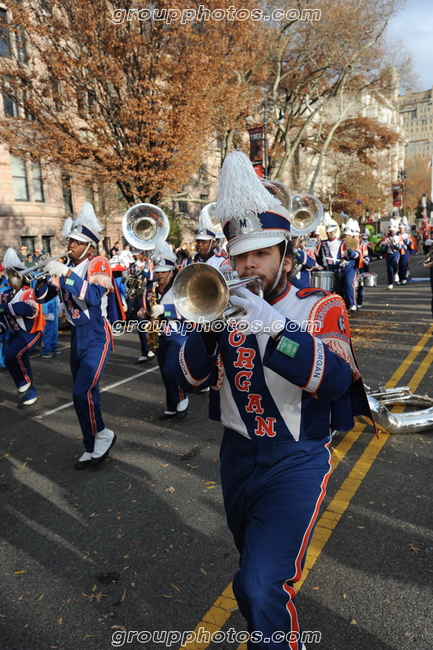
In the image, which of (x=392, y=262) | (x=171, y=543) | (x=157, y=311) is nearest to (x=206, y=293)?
(x=171, y=543)

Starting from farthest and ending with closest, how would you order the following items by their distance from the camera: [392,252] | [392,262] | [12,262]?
1. [392,262]
2. [392,252]
3. [12,262]

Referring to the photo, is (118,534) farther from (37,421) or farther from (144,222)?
(144,222)

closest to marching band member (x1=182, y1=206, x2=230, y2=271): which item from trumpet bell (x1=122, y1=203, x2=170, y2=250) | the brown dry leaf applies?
trumpet bell (x1=122, y1=203, x2=170, y2=250)

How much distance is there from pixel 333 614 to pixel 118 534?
1.72 m

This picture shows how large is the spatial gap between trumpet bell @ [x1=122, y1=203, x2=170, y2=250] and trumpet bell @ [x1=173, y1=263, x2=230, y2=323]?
6503mm

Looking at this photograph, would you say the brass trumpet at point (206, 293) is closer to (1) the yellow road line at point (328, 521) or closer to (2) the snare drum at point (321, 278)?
(1) the yellow road line at point (328, 521)

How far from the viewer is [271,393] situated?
2.22 metres

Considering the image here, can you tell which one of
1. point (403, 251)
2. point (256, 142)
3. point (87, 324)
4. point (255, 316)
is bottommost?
point (87, 324)

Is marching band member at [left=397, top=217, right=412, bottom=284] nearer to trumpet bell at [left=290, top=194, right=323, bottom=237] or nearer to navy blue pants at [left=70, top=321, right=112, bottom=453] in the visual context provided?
trumpet bell at [left=290, top=194, right=323, bottom=237]

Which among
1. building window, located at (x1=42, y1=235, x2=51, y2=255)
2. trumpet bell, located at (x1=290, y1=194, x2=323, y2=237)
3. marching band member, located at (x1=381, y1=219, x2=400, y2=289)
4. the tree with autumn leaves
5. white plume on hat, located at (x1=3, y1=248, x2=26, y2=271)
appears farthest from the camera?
building window, located at (x1=42, y1=235, x2=51, y2=255)

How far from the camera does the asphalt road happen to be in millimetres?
2812

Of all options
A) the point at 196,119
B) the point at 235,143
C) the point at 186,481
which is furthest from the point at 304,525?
the point at 235,143

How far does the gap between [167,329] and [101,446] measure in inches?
69.8

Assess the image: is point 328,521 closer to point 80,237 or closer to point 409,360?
point 80,237
